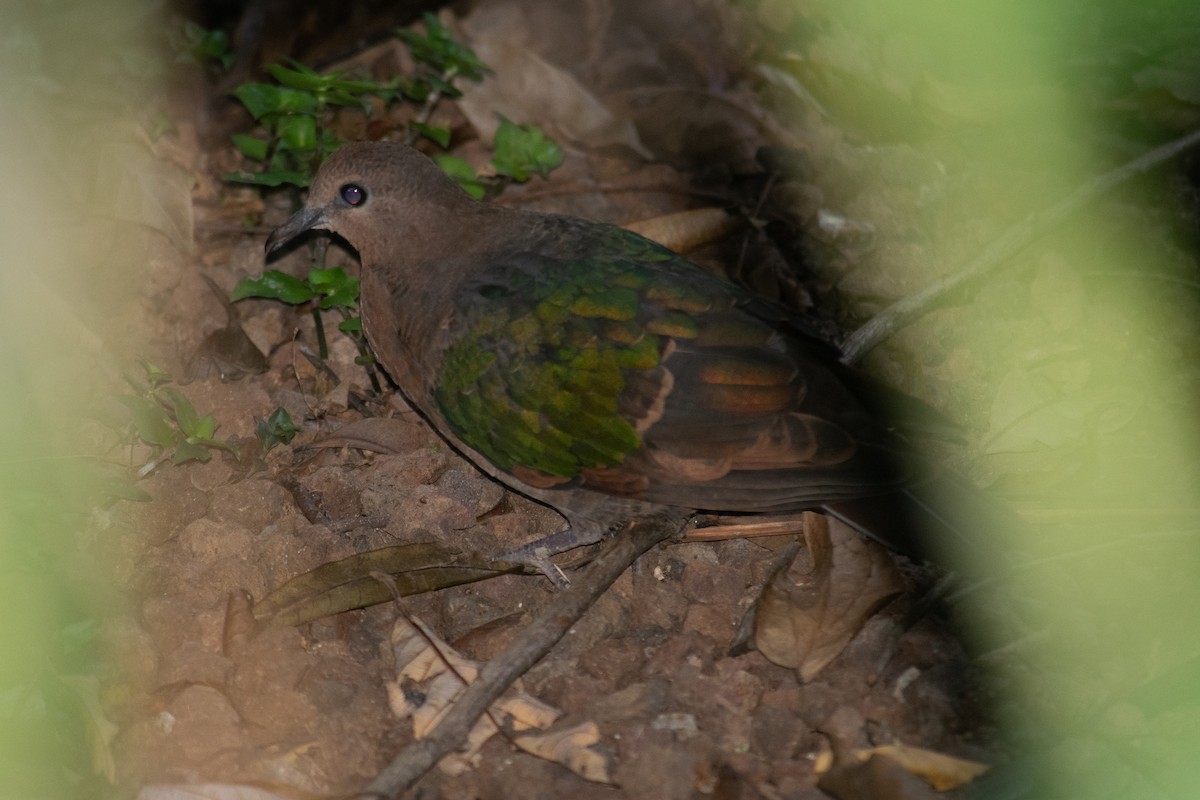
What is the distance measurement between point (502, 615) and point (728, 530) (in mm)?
861

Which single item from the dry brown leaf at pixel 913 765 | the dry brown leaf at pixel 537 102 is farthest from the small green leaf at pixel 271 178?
the dry brown leaf at pixel 913 765

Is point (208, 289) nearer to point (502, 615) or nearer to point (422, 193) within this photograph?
point (422, 193)

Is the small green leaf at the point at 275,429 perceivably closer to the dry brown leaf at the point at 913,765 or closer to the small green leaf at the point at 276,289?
the small green leaf at the point at 276,289

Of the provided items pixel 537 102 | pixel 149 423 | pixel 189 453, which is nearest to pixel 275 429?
pixel 189 453

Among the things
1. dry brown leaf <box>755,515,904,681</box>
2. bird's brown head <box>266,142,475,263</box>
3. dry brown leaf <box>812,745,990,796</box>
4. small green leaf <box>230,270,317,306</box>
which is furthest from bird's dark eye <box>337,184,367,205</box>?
dry brown leaf <box>812,745,990,796</box>

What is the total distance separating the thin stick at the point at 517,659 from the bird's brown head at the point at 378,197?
1.49 meters

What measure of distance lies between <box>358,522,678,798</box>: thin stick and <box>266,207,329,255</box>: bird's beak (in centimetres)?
177

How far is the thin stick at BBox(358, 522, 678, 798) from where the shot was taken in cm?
336

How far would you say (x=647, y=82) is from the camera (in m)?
6.11

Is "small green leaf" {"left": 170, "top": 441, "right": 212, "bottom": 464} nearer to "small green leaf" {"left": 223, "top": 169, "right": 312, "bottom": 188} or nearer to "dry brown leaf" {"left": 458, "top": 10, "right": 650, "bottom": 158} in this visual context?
"small green leaf" {"left": 223, "top": 169, "right": 312, "bottom": 188}

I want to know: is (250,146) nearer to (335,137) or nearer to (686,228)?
(335,137)

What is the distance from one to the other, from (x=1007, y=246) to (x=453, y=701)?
289 centimetres

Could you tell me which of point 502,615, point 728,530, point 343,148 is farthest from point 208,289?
point 728,530

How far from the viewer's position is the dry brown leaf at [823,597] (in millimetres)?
3793
